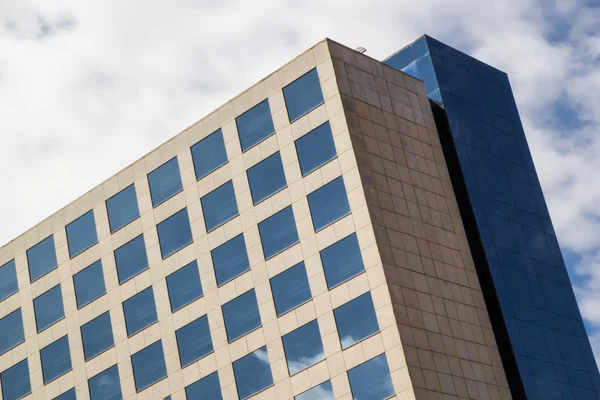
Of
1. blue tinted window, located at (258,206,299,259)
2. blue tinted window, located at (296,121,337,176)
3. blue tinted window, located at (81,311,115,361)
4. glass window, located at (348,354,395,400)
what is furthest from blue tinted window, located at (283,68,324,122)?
blue tinted window, located at (81,311,115,361)

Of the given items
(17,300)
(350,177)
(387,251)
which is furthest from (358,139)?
(17,300)

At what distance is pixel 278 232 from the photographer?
63.5m

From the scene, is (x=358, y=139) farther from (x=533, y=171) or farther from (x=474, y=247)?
(x=533, y=171)

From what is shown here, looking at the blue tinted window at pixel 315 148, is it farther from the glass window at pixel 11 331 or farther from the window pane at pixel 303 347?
the glass window at pixel 11 331

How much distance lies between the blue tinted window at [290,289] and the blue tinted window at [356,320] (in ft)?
7.87

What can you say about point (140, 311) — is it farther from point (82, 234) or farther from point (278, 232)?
point (278, 232)

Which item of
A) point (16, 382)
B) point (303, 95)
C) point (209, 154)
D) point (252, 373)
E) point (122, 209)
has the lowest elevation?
point (252, 373)

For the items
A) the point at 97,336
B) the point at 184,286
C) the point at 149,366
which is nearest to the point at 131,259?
the point at 184,286

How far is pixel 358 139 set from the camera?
203 feet

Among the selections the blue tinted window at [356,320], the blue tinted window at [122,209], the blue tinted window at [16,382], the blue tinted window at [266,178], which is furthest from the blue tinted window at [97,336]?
the blue tinted window at [356,320]

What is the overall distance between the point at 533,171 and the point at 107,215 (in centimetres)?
2500

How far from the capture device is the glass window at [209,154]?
6731 centimetres

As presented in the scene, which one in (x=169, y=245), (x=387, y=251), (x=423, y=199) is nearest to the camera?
(x=387, y=251)

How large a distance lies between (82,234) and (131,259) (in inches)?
194
